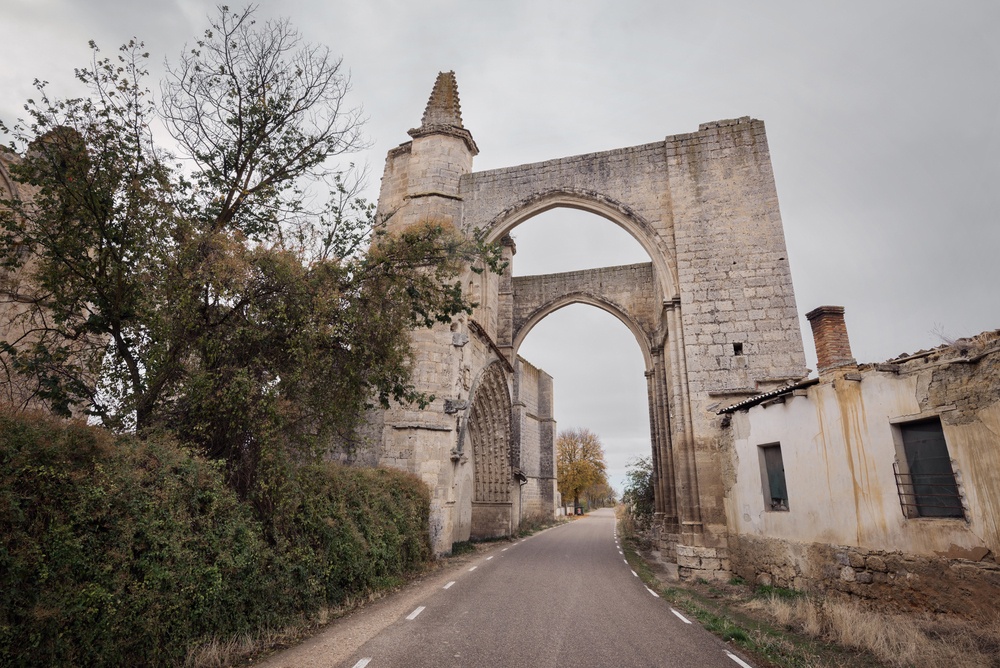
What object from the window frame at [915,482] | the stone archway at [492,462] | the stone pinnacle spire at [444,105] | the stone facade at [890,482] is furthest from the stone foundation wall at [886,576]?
the stone pinnacle spire at [444,105]

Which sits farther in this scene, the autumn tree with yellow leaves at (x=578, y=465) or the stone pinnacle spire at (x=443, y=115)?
the autumn tree with yellow leaves at (x=578, y=465)

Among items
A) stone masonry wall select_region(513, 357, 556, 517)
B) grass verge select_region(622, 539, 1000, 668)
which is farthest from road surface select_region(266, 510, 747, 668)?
stone masonry wall select_region(513, 357, 556, 517)

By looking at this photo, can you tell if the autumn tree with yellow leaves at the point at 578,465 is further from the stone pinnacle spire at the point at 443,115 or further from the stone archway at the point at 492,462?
the stone pinnacle spire at the point at 443,115

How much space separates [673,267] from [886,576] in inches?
298

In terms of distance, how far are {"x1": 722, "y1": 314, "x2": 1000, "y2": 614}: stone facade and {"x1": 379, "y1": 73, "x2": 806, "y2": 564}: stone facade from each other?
8.09 feet

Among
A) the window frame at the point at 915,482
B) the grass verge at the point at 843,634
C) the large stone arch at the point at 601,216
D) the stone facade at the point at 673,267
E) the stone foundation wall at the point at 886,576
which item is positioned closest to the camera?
the grass verge at the point at 843,634

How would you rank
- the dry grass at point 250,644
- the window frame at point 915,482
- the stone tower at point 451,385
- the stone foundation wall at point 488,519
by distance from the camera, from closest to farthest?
the dry grass at point 250,644 → the window frame at point 915,482 → the stone tower at point 451,385 → the stone foundation wall at point 488,519

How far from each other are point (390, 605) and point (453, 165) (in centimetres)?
1112

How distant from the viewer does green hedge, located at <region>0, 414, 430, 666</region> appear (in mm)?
3072

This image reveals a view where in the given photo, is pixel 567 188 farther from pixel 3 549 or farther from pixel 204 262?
pixel 3 549

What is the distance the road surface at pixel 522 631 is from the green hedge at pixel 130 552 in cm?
73

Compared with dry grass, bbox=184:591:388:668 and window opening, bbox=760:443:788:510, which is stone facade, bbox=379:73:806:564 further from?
dry grass, bbox=184:591:388:668

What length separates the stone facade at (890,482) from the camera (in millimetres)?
4941

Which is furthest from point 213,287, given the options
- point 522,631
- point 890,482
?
point 890,482
